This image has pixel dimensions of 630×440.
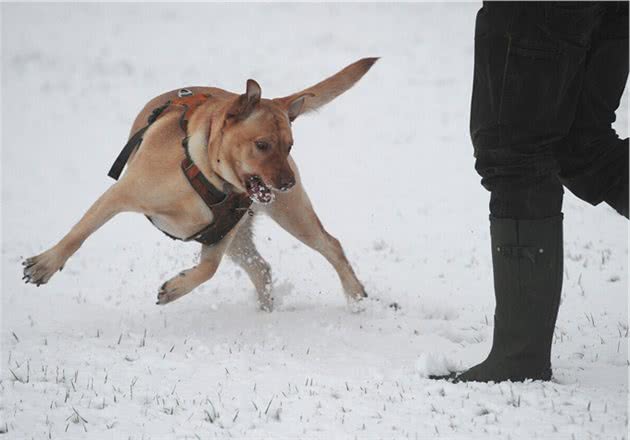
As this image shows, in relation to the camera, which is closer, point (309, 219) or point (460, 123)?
point (309, 219)

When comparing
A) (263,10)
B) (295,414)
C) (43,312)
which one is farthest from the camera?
(263,10)

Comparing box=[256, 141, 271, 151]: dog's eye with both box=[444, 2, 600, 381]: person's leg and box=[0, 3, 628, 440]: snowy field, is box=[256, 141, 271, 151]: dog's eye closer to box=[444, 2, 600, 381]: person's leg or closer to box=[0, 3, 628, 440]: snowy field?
box=[0, 3, 628, 440]: snowy field

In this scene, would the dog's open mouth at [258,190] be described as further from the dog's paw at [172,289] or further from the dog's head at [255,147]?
the dog's paw at [172,289]

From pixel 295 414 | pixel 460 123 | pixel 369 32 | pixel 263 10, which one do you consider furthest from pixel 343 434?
pixel 263 10

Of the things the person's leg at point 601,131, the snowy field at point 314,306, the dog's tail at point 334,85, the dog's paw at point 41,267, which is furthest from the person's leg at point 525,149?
the dog's paw at point 41,267

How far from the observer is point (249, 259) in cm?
472

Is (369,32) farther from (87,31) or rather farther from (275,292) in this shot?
(275,292)

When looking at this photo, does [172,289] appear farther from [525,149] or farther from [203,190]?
[525,149]

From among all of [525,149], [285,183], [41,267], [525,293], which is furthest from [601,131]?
[41,267]

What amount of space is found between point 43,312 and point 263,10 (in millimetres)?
17535

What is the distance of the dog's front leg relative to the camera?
12.5 ft

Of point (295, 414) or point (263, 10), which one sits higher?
point (263, 10)

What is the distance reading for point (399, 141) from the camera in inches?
384

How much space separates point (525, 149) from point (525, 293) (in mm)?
503
